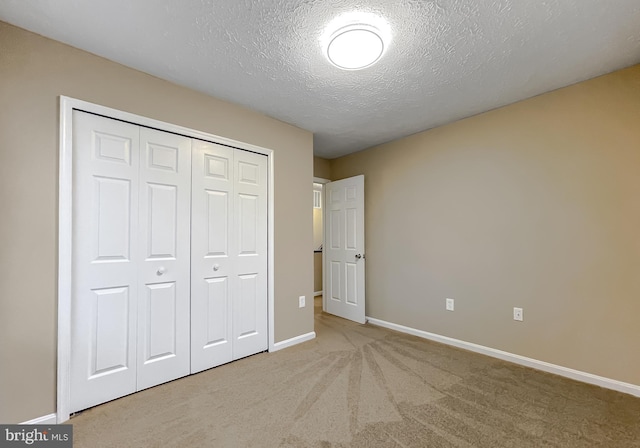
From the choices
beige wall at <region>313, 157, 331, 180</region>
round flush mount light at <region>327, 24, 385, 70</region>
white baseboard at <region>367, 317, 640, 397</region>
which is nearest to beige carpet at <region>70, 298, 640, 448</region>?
white baseboard at <region>367, 317, 640, 397</region>

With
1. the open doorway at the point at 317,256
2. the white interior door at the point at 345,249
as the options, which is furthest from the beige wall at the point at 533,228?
the open doorway at the point at 317,256

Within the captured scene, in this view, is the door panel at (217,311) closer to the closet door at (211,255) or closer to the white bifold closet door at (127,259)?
the closet door at (211,255)

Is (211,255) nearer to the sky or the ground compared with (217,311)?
nearer to the sky

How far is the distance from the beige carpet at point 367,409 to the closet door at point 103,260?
0.78ft

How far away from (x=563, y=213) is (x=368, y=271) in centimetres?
224

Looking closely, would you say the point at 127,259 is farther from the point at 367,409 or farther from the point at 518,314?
the point at 518,314

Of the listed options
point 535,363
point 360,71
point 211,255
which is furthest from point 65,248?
point 535,363

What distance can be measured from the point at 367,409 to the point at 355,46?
234 centimetres

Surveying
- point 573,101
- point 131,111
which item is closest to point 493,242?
point 573,101

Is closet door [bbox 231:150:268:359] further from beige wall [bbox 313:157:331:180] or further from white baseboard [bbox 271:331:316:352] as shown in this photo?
beige wall [bbox 313:157:331:180]

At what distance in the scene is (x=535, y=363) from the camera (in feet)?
8.11

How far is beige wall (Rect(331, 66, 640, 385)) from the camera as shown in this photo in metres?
2.13

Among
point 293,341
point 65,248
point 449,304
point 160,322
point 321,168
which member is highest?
point 321,168

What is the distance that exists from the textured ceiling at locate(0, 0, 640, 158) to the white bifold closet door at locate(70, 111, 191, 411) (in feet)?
1.87
